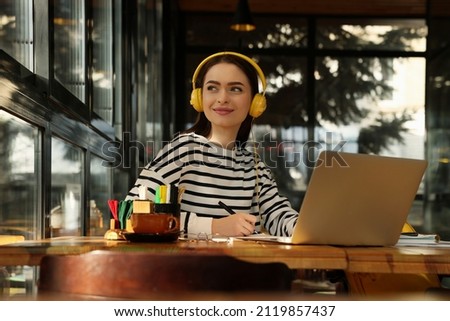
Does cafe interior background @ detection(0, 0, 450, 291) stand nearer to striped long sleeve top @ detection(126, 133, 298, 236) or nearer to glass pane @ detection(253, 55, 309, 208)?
glass pane @ detection(253, 55, 309, 208)

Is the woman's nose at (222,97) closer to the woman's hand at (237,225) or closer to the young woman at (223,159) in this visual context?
the young woman at (223,159)

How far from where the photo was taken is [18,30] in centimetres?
144

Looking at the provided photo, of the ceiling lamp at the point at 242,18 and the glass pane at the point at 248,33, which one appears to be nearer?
the ceiling lamp at the point at 242,18

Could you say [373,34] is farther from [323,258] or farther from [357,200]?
[323,258]

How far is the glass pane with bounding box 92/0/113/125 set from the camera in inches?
96.8

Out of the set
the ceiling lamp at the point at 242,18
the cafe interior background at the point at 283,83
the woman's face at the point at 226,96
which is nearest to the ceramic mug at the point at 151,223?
the woman's face at the point at 226,96

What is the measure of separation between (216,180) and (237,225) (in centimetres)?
28

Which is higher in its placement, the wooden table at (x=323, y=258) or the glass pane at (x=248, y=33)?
the glass pane at (x=248, y=33)

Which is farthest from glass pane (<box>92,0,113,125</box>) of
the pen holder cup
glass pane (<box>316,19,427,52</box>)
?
glass pane (<box>316,19,427,52</box>)

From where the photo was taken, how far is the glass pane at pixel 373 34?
6.39 metres

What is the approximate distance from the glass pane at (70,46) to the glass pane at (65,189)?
19cm

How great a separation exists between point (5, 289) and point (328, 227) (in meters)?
0.59
